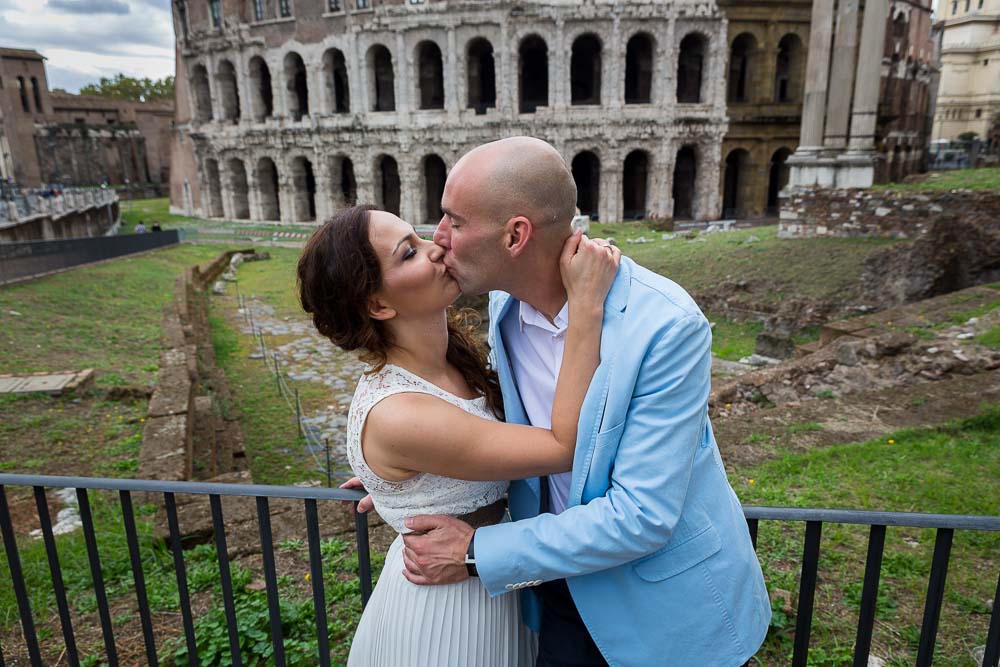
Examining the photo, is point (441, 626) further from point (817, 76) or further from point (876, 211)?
point (817, 76)

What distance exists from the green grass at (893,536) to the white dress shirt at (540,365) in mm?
2123

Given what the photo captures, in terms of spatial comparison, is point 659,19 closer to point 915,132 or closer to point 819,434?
point 915,132

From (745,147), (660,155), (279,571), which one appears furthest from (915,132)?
(279,571)

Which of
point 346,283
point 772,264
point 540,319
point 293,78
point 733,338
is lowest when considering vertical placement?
point 733,338

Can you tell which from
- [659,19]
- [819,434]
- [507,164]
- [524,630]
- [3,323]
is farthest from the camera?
[659,19]

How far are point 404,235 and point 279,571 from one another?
10.9 feet

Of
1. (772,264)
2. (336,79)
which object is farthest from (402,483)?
(336,79)

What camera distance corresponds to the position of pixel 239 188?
122ft

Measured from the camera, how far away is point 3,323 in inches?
420

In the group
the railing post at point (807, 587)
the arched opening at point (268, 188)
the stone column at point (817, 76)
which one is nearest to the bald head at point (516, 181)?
the railing post at point (807, 587)

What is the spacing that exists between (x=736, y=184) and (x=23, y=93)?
52.7 m

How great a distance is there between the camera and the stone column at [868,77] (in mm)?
14773

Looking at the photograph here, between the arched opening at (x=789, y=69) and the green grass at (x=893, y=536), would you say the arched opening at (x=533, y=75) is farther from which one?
the green grass at (x=893, y=536)

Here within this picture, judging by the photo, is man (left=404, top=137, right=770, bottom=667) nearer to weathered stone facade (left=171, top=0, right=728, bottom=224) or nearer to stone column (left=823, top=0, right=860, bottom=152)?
stone column (left=823, top=0, right=860, bottom=152)
